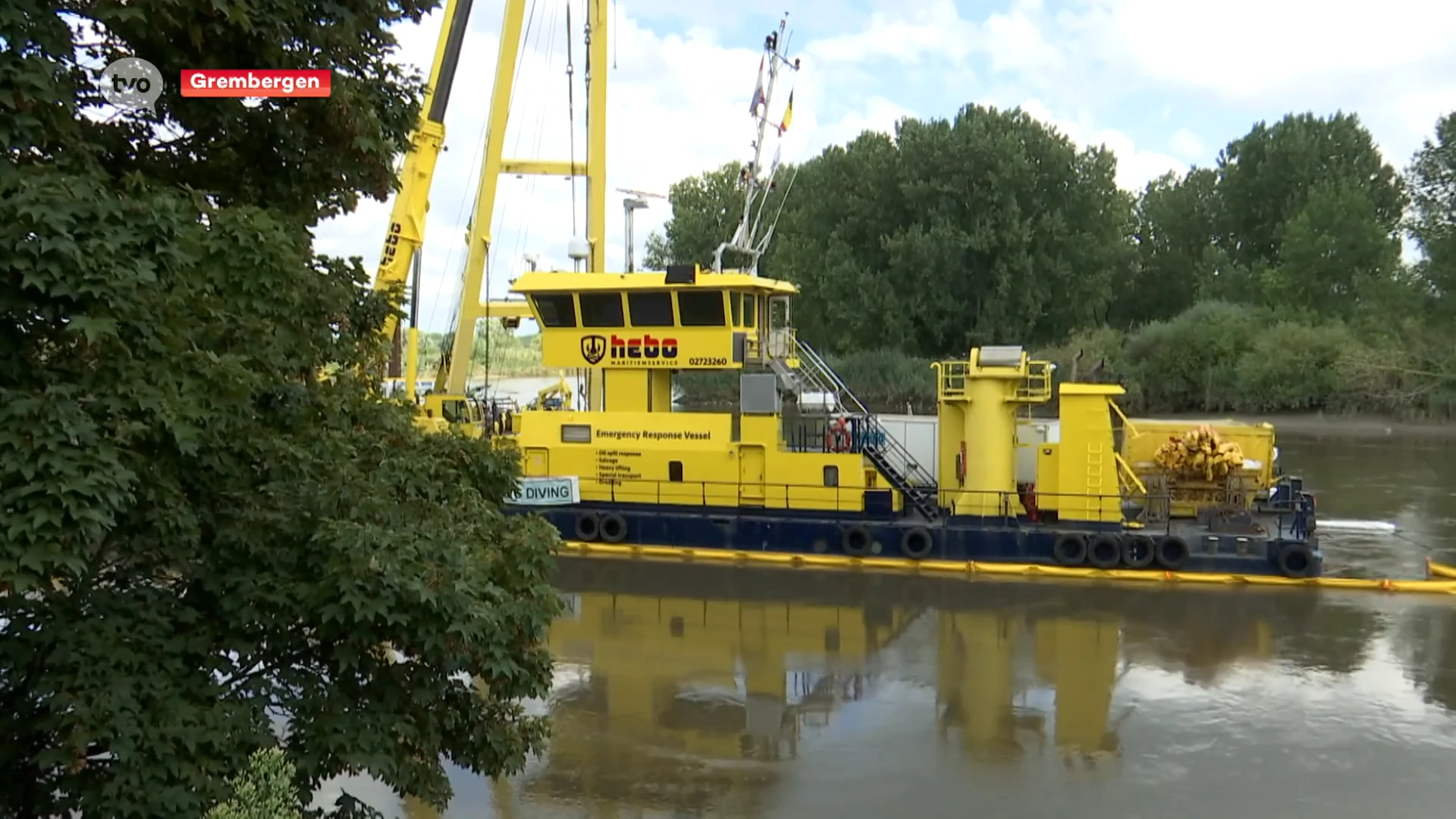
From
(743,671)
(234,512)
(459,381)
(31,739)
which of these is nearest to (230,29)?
(234,512)

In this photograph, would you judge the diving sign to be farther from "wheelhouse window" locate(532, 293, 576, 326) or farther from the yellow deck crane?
"wheelhouse window" locate(532, 293, 576, 326)

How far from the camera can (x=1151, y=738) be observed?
945cm

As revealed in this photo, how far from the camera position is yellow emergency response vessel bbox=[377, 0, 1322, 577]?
594 inches

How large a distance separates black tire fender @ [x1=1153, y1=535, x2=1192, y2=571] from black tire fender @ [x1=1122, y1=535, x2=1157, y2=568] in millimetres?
107

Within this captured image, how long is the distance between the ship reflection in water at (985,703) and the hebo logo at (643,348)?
3649 mm

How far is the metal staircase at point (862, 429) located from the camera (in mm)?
16266

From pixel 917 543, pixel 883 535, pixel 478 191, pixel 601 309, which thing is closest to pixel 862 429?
pixel 883 535

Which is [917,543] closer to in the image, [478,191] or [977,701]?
[977,701]

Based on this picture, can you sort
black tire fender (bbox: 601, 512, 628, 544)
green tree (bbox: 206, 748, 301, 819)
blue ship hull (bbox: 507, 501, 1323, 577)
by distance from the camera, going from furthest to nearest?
black tire fender (bbox: 601, 512, 628, 544) < blue ship hull (bbox: 507, 501, 1323, 577) < green tree (bbox: 206, 748, 301, 819)

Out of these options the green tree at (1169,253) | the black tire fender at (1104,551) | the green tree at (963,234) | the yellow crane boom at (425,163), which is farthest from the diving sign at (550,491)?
the green tree at (1169,253)

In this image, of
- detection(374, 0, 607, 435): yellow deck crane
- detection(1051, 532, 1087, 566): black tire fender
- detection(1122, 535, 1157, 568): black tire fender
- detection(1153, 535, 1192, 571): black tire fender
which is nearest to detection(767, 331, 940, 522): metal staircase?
detection(1051, 532, 1087, 566): black tire fender

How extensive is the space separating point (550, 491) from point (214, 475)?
38.9 feet

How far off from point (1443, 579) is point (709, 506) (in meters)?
10.9

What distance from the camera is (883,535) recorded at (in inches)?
623
